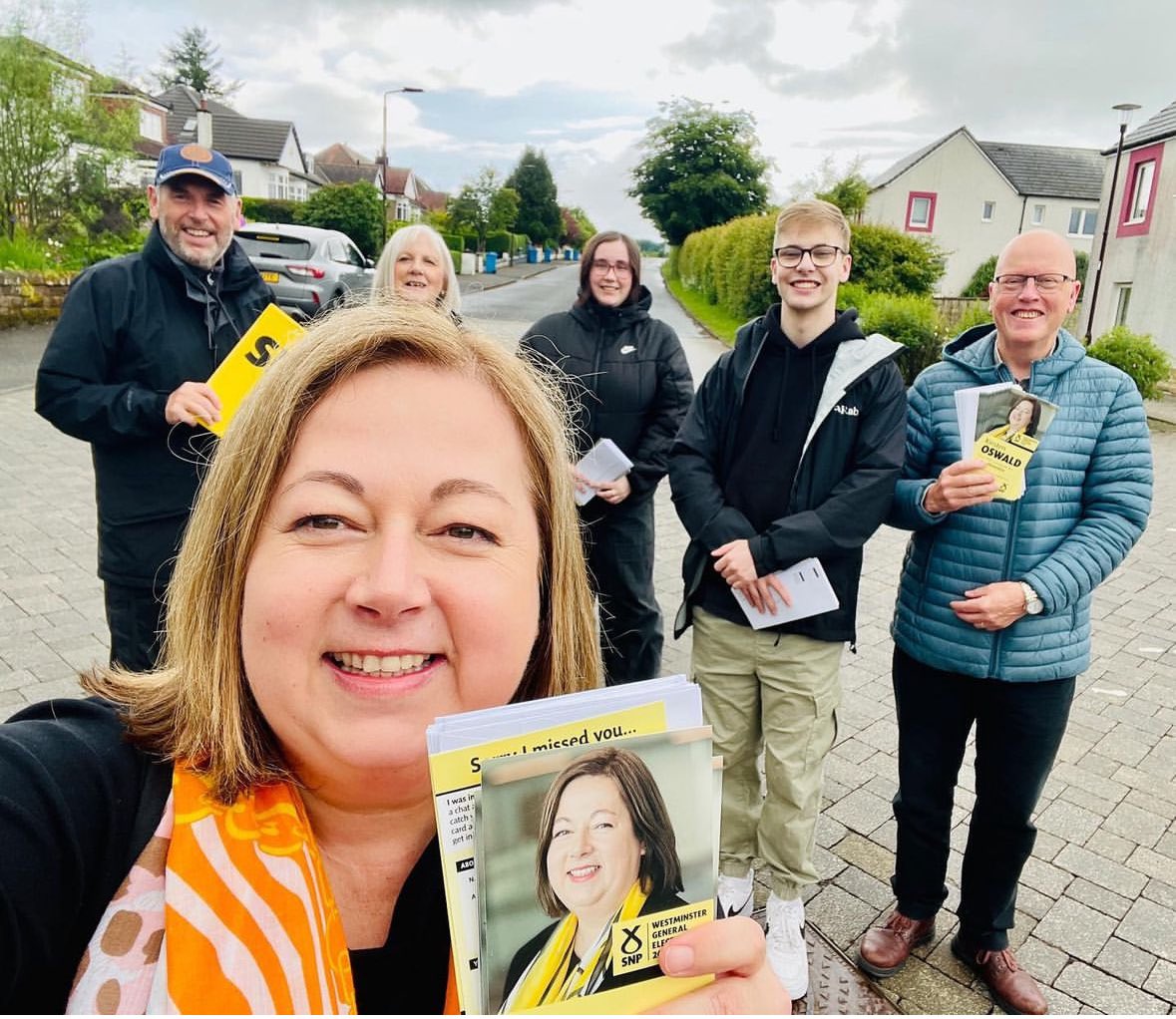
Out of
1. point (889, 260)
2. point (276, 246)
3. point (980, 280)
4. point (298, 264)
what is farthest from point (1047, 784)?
point (980, 280)

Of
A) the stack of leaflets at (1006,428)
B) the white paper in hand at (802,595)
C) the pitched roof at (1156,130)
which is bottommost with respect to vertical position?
the white paper in hand at (802,595)

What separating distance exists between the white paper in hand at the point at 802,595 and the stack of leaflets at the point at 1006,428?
611 mm

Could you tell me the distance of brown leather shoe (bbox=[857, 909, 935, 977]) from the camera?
2.77 meters

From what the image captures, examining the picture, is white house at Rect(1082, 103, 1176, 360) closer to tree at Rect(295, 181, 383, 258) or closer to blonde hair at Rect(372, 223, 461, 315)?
blonde hair at Rect(372, 223, 461, 315)

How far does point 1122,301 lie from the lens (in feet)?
79.8

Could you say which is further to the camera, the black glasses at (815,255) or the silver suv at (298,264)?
the silver suv at (298,264)

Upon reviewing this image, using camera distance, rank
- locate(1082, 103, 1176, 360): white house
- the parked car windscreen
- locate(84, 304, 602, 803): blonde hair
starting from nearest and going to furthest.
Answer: locate(84, 304, 602, 803): blonde hair → the parked car windscreen → locate(1082, 103, 1176, 360): white house

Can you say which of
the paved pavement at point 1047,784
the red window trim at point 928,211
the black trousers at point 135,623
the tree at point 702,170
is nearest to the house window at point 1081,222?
the red window trim at point 928,211

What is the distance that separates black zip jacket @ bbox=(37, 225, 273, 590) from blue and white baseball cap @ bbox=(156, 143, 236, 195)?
0.35 metres

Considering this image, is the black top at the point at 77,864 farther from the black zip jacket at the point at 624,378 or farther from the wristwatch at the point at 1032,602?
the black zip jacket at the point at 624,378

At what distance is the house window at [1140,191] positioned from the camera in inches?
902

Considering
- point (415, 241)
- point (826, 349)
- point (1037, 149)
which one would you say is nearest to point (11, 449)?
point (415, 241)

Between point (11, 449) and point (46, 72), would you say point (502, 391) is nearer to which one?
point (11, 449)

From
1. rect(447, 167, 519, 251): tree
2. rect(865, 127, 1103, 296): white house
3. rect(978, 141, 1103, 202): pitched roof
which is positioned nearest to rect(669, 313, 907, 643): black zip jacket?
rect(865, 127, 1103, 296): white house
